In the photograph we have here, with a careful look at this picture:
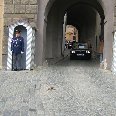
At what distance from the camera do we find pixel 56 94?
42.9 ft

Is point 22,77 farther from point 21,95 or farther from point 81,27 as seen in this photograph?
point 81,27

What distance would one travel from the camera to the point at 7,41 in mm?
19344

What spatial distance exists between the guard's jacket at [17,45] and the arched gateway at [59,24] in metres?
1.47

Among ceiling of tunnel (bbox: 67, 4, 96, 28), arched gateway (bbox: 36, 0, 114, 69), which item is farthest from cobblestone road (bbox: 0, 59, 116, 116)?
ceiling of tunnel (bbox: 67, 4, 96, 28)

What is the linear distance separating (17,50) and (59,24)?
39.5ft

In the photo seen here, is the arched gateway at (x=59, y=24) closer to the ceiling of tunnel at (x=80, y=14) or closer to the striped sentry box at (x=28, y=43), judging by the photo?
the ceiling of tunnel at (x=80, y=14)

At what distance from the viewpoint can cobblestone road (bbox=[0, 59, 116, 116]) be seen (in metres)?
11.1

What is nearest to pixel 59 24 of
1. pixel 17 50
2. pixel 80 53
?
pixel 80 53

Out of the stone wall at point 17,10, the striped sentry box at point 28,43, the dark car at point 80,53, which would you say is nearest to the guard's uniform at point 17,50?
the striped sentry box at point 28,43

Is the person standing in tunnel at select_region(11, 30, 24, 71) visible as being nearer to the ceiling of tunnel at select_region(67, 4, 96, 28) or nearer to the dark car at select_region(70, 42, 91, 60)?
the dark car at select_region(70, 42, 91, 60)

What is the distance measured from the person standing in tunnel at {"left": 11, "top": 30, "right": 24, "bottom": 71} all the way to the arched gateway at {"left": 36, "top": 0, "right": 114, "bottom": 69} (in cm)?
Answer: 128

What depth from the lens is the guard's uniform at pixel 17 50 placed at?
61.3 ft

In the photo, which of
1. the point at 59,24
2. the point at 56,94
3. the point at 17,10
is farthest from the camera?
the point at 59,24

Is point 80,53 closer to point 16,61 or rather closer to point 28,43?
point 28,43
